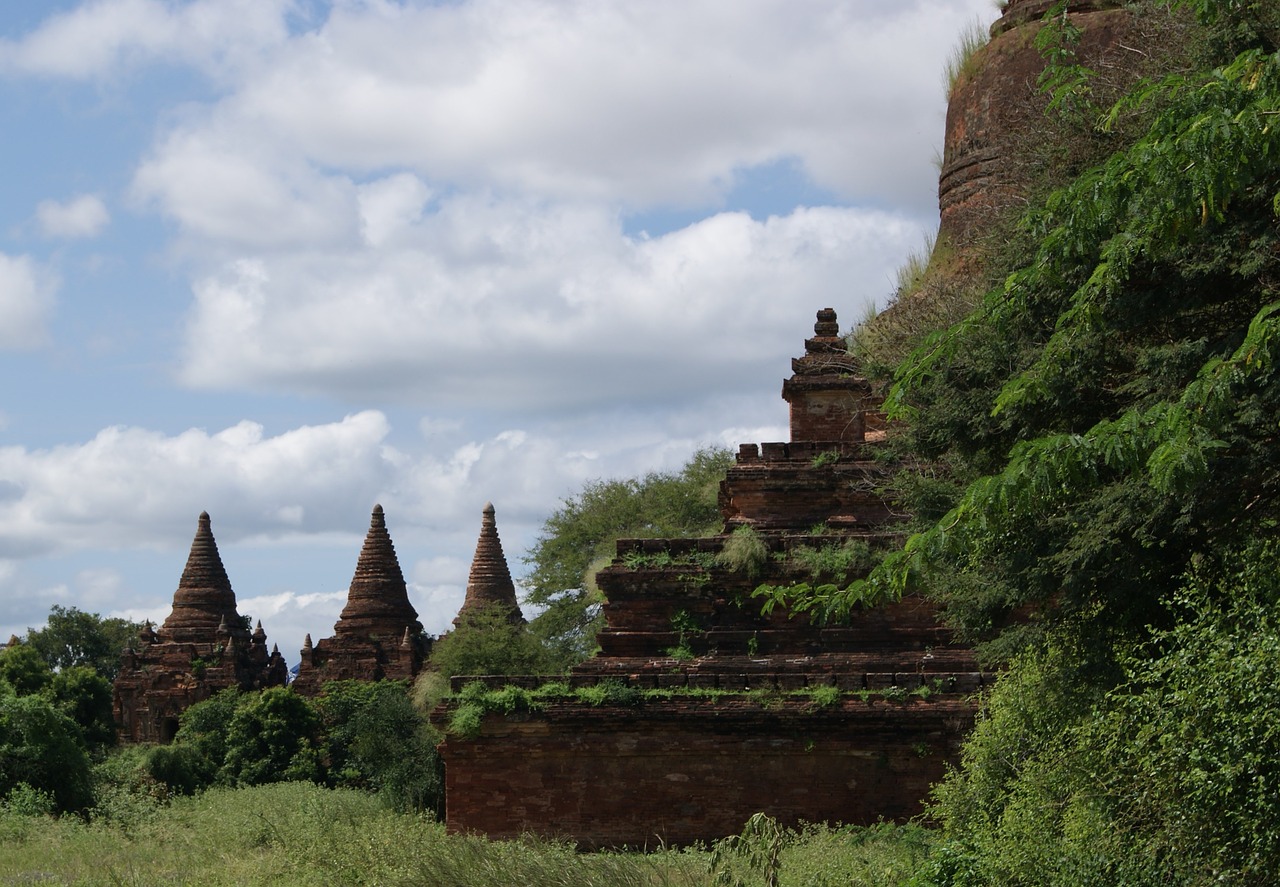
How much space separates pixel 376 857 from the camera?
13992 millimetres

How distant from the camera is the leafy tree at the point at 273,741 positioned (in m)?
38.0

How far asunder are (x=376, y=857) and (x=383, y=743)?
19.5 m

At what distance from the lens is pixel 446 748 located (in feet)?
55.4

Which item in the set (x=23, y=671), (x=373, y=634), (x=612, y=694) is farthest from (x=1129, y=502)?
(x=23, y=671)

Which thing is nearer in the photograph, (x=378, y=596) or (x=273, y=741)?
(x=273, y=741)

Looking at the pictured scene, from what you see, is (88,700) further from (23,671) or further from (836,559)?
(836,559)

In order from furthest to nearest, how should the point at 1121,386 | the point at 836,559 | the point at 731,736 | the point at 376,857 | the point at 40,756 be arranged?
1. the point at 40,756
2. the point at 836,559
3. the point at 731,736
4. the point at 376,857
5. the point at 1121,386

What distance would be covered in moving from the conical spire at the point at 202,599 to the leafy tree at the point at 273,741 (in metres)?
6.62

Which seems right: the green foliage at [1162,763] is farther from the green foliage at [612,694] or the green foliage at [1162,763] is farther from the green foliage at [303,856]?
the green foliage at [612,694]

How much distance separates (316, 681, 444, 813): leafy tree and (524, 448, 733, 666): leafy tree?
4.40 metres

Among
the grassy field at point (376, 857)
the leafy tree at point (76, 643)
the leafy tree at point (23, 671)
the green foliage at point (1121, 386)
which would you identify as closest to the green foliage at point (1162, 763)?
the green foliage at point (1121, 386)

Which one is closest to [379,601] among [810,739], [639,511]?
[639,511]

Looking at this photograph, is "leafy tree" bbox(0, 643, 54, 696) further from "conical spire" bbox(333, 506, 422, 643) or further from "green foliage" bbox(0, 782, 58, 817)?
"green foliage" bbox(0, 782, 58, 817)

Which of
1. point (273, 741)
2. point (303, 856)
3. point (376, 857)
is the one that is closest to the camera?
point (376, 857)
